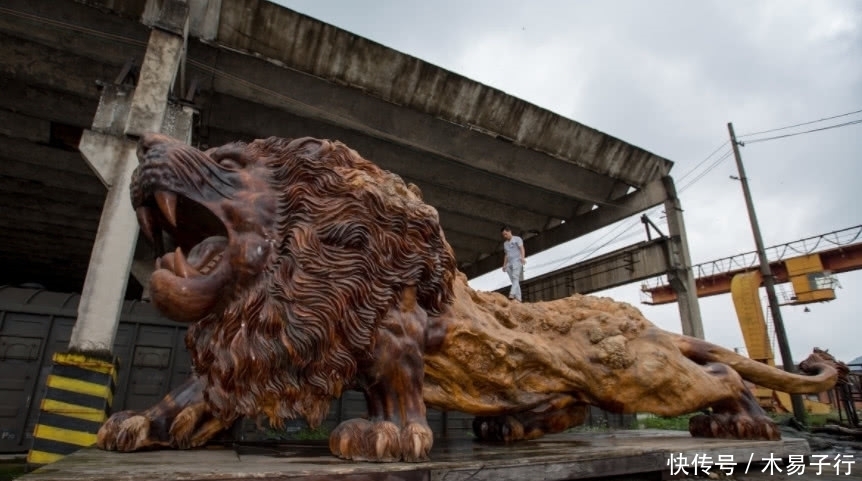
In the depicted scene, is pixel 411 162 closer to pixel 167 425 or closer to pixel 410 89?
pixel 410 89

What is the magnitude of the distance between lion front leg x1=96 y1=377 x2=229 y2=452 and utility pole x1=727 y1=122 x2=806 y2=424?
32.9ft

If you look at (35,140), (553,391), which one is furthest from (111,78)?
(553,391)

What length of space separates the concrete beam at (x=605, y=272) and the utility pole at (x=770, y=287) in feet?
10.2

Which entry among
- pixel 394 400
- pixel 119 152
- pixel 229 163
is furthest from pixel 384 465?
pixel 119 152

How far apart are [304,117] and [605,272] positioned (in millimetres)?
6300

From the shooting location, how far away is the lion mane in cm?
171

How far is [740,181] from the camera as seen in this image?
35.7 feet

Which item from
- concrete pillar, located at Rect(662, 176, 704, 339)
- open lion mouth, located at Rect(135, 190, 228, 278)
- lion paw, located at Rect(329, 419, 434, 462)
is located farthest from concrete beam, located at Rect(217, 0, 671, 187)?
lion paw, located at Rect(329, 419, 434, 462)

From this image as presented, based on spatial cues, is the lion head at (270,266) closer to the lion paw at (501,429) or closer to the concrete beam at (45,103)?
the lion paw at (501,429)

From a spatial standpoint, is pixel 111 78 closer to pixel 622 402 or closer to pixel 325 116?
pixel 325 116

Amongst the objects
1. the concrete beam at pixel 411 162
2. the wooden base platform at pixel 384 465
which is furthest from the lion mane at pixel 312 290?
the concrete beam at pixel 411 162

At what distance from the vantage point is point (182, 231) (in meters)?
1.86

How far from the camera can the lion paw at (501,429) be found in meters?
2.70

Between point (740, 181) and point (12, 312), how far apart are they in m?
13.2
